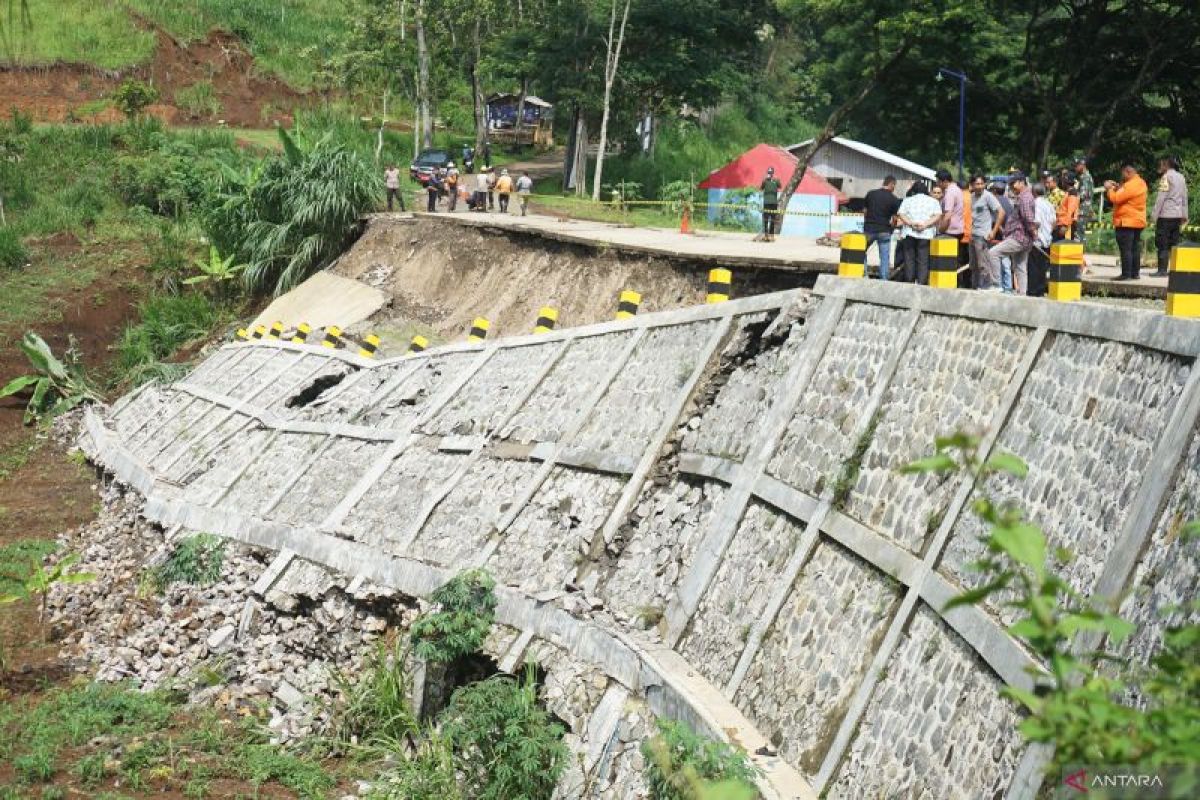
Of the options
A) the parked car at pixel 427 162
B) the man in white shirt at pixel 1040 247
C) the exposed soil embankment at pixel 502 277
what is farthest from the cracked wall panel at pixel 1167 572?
the parked car at pixel 427 162

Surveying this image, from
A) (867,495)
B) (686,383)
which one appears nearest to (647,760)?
(867,495)

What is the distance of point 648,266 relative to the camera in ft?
65.2

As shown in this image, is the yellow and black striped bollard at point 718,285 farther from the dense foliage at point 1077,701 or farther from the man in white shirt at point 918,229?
the dense foliage at point 1077,701

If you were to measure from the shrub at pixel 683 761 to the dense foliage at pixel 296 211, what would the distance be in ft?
69.4

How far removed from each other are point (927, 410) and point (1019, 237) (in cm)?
426

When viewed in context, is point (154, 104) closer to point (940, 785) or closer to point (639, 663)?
point (639, 663)

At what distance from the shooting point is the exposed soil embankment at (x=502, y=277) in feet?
63.2

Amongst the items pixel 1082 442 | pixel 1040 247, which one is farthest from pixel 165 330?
pixel 1082 442

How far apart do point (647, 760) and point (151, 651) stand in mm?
7796

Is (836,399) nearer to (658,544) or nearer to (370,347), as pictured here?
(658,544)


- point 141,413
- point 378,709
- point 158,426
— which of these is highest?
point 378,709

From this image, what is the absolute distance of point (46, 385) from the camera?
2738cm

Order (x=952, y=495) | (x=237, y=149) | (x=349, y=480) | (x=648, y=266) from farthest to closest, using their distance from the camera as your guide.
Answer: (x=237, y=149) < (x=648, y=266) < (x=349, y=480) < (x=952, y=495)

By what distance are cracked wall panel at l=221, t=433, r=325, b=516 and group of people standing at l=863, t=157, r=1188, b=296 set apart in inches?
321
